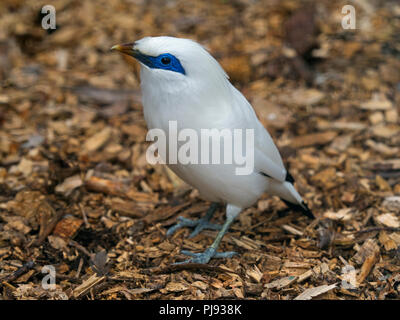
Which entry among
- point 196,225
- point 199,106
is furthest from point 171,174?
point 199,106

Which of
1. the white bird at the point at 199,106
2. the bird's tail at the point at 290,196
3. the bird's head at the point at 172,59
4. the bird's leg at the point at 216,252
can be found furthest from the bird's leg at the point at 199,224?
the bird's head at the point at 172,59

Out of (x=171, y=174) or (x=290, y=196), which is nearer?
(x=290, y=196)

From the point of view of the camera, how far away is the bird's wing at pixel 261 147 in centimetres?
392

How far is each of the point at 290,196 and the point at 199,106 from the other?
1376 mm

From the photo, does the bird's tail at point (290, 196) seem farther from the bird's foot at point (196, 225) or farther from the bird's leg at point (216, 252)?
the bird's foot at point (196, 225)

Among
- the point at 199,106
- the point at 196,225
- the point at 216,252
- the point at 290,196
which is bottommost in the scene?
the point at 216,252

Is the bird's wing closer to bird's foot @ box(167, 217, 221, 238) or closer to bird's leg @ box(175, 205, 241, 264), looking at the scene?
bird's leg @ box(175, 205, 241, 264)

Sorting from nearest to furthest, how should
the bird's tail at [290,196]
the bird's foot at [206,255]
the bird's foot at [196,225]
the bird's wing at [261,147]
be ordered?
the bird's wing at [261,147], the bird's foot at [206,255], the bird's tail at [290,196], the bird's foot at [196,225]

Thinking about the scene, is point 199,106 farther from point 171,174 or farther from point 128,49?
point 171,174

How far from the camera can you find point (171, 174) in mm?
5230

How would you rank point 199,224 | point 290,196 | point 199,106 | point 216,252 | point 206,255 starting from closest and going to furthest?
point 199,106
point 206,255
point 216,252
point 290,196
point 199,224
